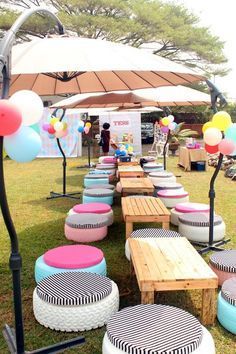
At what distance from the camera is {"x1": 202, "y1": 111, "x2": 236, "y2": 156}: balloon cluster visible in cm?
507

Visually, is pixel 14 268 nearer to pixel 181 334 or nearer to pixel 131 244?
pixel 181 334

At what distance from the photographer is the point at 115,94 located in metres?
→ 9.74

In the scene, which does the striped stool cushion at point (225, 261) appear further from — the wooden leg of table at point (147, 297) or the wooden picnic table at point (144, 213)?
the wooden leg of table at point (147, 297)

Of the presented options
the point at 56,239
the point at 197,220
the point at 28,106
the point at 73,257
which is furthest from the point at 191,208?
the point at 28,106

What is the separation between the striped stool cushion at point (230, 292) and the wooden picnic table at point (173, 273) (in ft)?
0.46

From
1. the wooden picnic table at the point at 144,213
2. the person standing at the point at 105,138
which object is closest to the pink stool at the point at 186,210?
the wooden picnic table at the point at 144,213

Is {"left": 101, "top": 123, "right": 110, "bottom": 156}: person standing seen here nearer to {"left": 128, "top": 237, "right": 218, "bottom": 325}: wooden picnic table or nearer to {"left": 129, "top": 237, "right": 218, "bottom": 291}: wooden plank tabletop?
{"left": 129, "top": 237, "right": 218, "bottom": 291}: wooden plank tabletop

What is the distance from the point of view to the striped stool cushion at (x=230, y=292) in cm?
377

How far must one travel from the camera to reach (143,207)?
6.45 metres

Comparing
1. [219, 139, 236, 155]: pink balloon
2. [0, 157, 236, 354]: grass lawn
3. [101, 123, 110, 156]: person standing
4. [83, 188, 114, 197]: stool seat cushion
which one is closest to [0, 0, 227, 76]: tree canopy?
[101, 123, 110, 156]: person standing

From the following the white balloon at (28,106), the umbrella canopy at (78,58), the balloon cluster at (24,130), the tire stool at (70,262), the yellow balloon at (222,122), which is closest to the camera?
the balloon cluster at (24,130)

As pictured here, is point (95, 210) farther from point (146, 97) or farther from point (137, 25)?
point (137, 25)

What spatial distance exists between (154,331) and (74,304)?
951 millimetres

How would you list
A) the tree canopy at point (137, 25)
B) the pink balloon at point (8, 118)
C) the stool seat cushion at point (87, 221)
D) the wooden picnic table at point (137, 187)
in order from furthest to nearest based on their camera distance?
the tree canopy at point (137, 25) → the wooden picnic table at point (137, 187) → the stool seat cushion at point (87, 221) → the pink balloon at point (8, 118)
